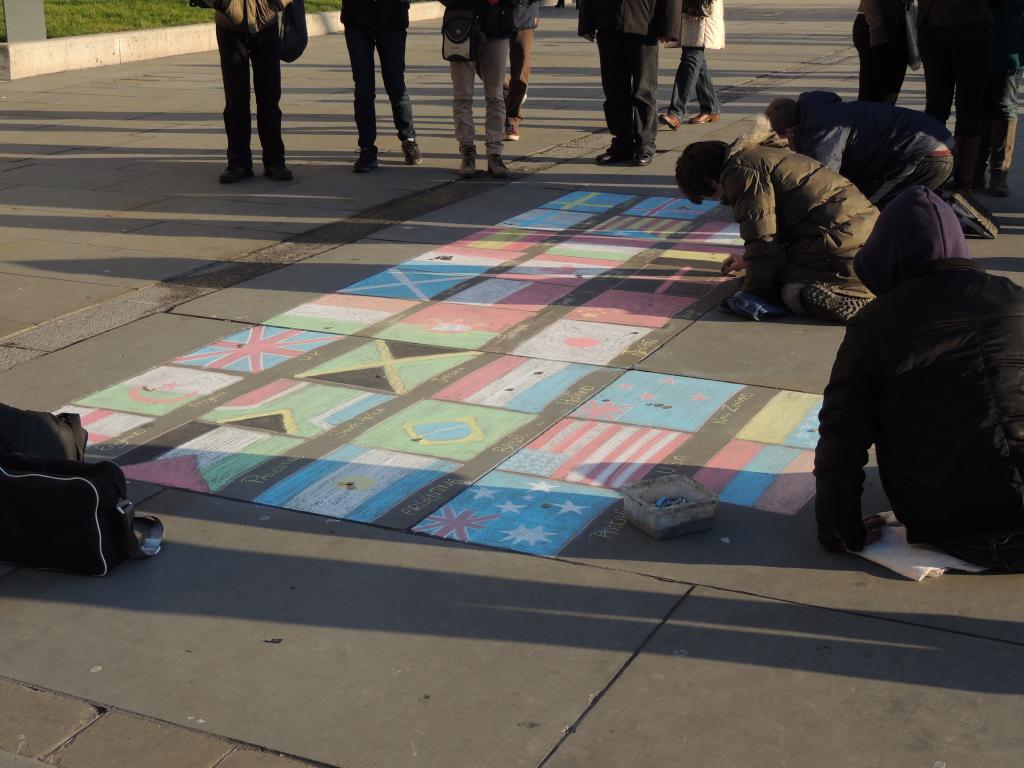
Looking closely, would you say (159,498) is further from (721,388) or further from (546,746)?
(721,388)

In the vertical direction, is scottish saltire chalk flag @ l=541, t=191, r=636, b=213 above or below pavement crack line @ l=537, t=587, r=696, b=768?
above

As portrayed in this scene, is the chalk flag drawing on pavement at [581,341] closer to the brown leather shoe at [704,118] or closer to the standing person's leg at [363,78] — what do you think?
the standing person's leg at [363,78]

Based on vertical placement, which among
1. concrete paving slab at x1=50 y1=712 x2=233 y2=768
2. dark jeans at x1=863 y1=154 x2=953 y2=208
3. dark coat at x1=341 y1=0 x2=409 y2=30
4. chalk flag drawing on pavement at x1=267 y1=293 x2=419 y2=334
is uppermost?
dark coat at x1=341 y1=0 x2=409 y2=30

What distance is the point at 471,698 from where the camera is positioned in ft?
10.6

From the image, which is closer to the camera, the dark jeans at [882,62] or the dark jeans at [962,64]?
the dark jeans at [962,64]

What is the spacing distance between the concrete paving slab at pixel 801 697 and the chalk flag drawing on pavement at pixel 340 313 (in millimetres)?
2974

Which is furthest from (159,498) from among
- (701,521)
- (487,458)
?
(701,521)

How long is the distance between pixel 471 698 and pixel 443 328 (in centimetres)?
308

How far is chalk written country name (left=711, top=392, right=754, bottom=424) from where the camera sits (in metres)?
5.00

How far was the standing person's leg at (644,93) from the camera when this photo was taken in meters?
9.34

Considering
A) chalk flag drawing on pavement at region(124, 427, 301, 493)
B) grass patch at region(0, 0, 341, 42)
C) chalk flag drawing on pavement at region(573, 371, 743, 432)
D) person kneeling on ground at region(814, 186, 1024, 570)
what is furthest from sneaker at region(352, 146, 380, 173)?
grass patch at region(0, 0, 341, 42)

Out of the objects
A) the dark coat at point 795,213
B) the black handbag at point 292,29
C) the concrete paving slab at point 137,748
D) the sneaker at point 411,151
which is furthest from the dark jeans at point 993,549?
the sneaker at point 411,151

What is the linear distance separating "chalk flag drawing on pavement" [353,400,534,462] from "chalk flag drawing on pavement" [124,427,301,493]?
34 centimetres

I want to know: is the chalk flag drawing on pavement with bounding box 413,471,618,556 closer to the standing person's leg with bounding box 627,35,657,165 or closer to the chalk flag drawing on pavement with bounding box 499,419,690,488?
the chalk flag drawing on pavement with bounding box 499,419,690,488
